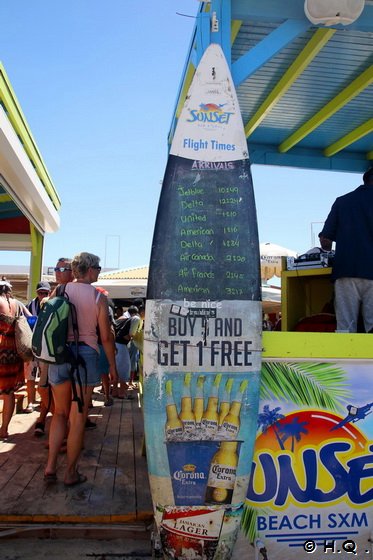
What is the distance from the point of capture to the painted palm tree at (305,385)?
2.63 m

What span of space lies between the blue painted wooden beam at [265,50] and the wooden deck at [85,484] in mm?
2957

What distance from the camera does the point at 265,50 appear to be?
3148 millimetres

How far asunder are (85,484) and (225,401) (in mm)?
1635

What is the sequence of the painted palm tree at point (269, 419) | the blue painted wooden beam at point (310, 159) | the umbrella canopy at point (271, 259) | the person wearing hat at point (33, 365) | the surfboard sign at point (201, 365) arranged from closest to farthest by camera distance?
the surfboard sign at point (201, 365) → the painted palm tree at point (269, 419) → the blue painted wooden beam at point (310, 159) → the person wearing hat at point (33, 365) → the umbrella canopy at point (271, 259)

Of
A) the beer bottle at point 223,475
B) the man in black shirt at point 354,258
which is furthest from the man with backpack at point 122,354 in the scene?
the beer bottle at point 223,475

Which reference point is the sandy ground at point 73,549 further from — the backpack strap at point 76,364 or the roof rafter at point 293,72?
the roof rafter at point 293,72

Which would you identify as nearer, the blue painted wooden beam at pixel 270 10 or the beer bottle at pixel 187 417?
the beer bottle at pixel 187 417

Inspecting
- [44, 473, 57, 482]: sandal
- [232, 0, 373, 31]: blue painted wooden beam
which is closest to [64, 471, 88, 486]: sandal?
[44, 473, 57, 482]: sandal

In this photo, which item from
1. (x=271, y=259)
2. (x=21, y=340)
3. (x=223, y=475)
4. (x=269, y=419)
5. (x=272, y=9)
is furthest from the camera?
(x=271, y=259)

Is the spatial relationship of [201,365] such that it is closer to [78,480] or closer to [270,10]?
[78,480]

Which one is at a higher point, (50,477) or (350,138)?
(350,138)

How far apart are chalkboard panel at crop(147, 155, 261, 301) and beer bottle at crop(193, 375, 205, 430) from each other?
1.51 ft

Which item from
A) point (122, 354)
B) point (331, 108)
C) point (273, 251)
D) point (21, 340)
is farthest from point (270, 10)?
point (273, 251)

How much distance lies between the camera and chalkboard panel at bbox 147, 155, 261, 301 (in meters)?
2.59
